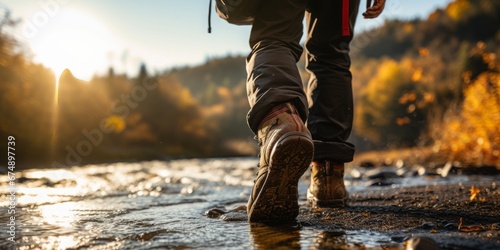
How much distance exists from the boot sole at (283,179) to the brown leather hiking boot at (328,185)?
20.2 inches

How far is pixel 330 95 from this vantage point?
2211 mm

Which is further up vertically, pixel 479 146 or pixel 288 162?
pixel 288 162

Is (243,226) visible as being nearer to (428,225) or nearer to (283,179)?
(283,179)

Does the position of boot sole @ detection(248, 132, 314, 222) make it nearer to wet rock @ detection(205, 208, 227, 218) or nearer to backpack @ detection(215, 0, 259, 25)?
wet rock @ detection(205, 208, 227, 218)

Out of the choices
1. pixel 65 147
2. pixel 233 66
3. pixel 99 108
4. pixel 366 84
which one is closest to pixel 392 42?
pixel 366 84

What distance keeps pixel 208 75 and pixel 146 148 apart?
5004cm

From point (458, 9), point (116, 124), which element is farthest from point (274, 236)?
point (458, 9)

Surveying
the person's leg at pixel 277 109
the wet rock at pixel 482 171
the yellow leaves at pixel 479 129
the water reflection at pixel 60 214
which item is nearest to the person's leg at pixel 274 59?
the person's leg at pixel 277 109

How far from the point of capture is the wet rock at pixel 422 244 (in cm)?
115

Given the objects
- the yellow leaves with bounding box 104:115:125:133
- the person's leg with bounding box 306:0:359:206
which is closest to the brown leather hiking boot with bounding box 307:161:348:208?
the person's leg with bounding box 306:0:359:206

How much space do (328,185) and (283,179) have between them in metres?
0.62

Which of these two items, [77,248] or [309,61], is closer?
[77,248]

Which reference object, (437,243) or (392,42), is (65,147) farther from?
(392,42)

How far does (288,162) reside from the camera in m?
1.56
